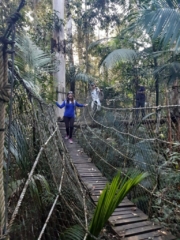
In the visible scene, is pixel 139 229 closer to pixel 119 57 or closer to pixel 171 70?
pixel 171 70

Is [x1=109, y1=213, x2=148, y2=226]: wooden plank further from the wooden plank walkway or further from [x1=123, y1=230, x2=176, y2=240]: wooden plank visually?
[x1=123, y1=230, x2=176, y2=240]: wooden plank

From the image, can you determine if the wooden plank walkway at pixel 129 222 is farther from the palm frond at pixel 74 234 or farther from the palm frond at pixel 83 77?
the palm frond at pixel 83 77

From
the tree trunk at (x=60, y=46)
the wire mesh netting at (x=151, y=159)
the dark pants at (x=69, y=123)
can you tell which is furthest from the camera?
the tree trunk at (x=60, y=46)

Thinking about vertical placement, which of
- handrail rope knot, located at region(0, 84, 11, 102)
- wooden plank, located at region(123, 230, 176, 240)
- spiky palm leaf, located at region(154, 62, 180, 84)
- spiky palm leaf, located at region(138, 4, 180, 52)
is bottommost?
wooden plank, located at region(123, 230, 176, 240)

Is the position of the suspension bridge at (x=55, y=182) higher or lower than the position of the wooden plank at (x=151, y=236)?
higher

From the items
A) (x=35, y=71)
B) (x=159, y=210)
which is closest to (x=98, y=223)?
(x=159, y=210)

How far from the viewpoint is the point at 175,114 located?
3.43 m

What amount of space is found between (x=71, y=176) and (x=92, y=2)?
21.6 feet

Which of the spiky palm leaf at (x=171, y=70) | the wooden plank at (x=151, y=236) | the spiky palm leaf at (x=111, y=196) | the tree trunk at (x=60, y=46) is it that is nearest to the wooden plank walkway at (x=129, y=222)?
the wooden plank at (x=151, y=236)

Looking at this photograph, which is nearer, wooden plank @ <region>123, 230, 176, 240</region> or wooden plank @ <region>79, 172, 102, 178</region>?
wooden plank @ <region>123, 230, 176, 240</region>

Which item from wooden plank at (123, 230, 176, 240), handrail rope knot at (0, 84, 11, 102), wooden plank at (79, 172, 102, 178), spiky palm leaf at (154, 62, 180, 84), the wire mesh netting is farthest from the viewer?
spiky palm leaf at (154, 62, 180, 84)

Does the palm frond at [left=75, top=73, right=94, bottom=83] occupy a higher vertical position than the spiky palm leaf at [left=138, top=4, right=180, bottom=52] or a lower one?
lower

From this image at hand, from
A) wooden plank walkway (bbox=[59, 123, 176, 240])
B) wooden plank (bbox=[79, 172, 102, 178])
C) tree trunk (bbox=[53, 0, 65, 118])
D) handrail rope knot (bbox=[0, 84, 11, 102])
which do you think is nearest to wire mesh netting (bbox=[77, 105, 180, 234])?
wooden plank walkway (bbox=[59, 123, 176, 240])

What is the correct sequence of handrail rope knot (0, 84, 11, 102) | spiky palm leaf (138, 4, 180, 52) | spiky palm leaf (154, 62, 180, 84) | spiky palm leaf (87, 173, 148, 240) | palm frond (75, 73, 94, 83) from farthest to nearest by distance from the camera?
palm frond (75, 73, 94, 83) < spiky palm leaf (154, 62, 180, 84) < spiky palm leaf (138, 4, 180, 52) < spiky palm leaf (87, 173, 148, 240) < handrail rope knot (0, 84, 11, 102)
